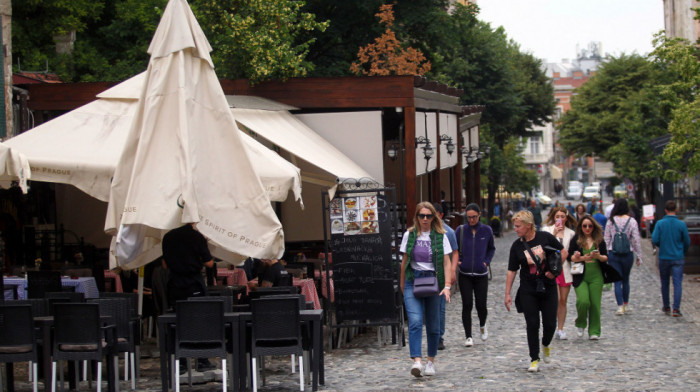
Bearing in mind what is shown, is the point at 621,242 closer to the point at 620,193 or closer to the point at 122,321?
the point at 122,321

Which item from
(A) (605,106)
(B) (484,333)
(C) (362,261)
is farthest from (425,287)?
(A) (605,106)

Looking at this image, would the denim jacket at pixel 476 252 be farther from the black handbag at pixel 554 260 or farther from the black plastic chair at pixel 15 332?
the black plastic chair at pixel 15 332

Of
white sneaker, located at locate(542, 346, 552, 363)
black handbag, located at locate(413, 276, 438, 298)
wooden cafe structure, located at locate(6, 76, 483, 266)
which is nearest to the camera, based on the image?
black handbag, located at locate(413, 276, 438, 298)

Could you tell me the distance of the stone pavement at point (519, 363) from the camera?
34.2 ft

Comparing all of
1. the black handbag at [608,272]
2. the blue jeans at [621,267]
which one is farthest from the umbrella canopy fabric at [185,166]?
the blue jeans at [621,267]

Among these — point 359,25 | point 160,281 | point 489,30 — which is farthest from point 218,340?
point 489,30

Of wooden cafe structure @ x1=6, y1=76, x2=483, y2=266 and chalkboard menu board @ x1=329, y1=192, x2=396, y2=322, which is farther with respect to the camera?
wooden cafe structure @ x1=6, y1=76, x2=483, y2=266

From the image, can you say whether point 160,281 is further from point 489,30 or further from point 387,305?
point 489,30

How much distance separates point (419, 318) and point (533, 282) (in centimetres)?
130

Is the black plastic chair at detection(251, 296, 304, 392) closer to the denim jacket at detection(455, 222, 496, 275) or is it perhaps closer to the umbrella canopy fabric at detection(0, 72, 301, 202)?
the umbrella canopy fabric at detection(0, 72, 301, 202)

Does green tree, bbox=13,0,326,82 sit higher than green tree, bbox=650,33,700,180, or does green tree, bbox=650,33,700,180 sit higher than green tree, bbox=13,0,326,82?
green tree, bbox=13,0,326,82

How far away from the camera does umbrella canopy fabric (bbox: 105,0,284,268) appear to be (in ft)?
33.6

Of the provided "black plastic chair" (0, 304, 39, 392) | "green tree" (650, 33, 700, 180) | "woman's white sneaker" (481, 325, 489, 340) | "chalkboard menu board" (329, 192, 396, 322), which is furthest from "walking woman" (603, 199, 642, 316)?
"black plastic chair" (0, 304, 39, 392)

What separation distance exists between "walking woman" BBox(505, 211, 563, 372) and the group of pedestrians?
0.4 inches
